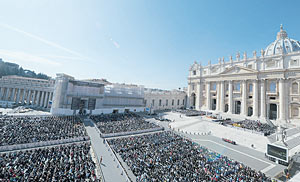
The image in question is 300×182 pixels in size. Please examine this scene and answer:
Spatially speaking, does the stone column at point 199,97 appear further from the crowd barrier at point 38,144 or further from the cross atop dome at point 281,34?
the crowd barrier at point 38,144

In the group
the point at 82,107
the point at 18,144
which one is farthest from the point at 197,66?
the point at 18,144

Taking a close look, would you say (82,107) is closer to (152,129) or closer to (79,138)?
(79,138)

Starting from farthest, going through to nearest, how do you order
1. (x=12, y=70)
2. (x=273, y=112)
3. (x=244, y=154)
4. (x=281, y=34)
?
(x=12, y=70), (x=281, y=34), (x=273, y=112), (x=244, y=154)

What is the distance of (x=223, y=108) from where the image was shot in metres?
46.6

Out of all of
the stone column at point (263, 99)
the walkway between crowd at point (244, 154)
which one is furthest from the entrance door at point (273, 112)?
the walkway between crowd at point (244, 154)

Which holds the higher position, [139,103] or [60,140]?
[139,103]

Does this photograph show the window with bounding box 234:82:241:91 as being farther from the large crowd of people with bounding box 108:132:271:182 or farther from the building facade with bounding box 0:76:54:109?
the building facade with bounding box 0:76:54:109

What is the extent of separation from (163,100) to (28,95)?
49943mm

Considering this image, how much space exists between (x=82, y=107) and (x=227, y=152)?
34966mm

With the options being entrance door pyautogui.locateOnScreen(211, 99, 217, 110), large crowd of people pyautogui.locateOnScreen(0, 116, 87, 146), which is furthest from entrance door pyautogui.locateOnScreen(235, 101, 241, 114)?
large crowd of people pyautogui.locateOnScreen(0, 116, 87, 146)

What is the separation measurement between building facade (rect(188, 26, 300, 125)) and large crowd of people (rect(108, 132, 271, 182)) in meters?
31.8

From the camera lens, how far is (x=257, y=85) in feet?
129

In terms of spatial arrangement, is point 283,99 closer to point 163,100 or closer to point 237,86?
point 237,86

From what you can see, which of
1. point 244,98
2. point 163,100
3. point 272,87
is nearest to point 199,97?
point 163,100
